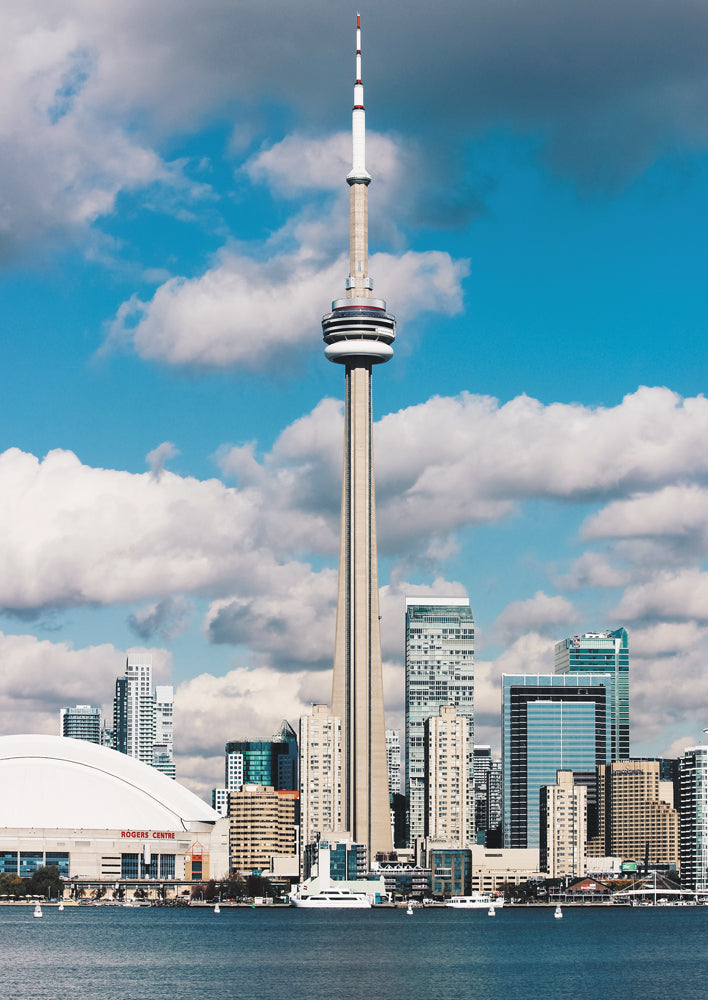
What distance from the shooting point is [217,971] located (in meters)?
111

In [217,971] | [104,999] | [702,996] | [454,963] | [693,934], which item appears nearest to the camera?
[104,999]

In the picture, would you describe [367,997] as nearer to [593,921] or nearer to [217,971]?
[217,971]

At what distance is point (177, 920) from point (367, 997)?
3843 inches

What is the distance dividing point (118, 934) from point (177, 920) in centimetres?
3591

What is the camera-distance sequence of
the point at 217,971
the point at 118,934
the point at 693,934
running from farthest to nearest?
the point at 693,934 < the point at 118,934 < the point at 217,971

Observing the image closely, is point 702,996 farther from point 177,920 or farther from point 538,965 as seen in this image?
point 177,920

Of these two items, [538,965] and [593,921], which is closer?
[538,965]

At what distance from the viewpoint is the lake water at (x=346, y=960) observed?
322ft

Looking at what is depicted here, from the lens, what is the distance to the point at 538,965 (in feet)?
392

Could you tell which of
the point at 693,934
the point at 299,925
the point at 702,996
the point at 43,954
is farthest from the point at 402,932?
the point at 702,996

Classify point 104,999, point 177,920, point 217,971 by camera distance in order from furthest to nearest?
point 177,920 < point 217,971 < point 104,999

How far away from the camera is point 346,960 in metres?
118

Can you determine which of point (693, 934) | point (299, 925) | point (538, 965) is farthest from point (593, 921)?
point (538, 965)

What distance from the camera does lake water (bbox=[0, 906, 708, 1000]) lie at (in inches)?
3858
